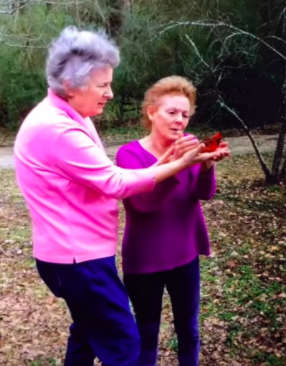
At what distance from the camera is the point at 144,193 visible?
1.93 metres

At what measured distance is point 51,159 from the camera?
5.57ft

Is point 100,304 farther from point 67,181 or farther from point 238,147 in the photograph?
point 238,147

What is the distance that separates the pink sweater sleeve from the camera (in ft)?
5.53

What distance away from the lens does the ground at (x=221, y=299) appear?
305 cm

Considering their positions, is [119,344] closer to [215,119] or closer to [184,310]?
[184,310]

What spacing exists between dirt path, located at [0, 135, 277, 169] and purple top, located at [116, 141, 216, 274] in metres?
8.20

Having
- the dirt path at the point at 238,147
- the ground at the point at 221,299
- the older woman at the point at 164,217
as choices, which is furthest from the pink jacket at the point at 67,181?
the dirt path at the point at 238,147

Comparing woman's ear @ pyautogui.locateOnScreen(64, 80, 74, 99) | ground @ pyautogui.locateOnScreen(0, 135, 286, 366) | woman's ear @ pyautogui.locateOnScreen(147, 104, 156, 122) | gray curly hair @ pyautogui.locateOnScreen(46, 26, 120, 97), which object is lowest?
ground @ pyautogui.locateOnScreen(0, 135, 286, 366)

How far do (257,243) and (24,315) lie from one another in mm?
2319

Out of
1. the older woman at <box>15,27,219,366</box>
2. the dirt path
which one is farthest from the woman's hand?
the dirt path

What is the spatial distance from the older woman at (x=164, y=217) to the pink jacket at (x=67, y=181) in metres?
0.22

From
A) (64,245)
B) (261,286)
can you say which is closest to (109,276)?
(64,245)

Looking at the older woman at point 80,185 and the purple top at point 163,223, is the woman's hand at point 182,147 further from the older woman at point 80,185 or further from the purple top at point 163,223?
the purple top at point 163,223

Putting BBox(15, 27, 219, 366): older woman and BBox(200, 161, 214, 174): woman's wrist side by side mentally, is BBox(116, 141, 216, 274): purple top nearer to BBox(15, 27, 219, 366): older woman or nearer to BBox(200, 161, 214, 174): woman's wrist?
BBox(200, 161, 214, 174): woman's wrist
